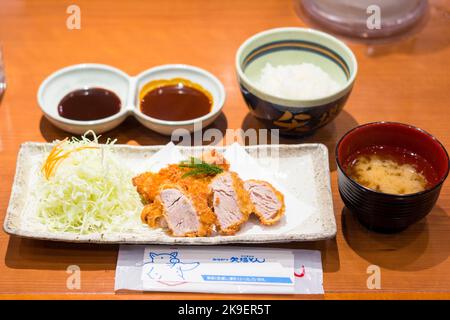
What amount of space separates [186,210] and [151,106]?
0.64m

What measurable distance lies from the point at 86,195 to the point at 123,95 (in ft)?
2.03

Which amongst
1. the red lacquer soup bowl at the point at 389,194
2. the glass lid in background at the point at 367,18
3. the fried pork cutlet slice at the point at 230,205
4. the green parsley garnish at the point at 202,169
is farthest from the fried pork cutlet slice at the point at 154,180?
the glass lid in background at the point at 367,18

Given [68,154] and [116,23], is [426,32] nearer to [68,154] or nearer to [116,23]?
[116,23]

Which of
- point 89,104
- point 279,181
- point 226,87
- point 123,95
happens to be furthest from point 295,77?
point 89,104

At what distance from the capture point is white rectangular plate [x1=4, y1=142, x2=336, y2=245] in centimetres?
180

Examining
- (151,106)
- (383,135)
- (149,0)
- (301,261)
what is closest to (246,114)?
(151,106)

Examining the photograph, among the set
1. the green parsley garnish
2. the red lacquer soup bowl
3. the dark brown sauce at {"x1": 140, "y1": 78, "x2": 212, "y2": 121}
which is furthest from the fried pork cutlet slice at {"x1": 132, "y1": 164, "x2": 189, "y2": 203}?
the red lacquer soup bowl

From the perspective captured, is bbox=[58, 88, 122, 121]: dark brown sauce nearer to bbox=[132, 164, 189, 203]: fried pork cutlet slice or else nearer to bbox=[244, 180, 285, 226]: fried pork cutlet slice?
bbox=[132, 164, 189, 203]: fried pork cutlet slice

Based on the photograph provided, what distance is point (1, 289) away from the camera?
176 centimetres

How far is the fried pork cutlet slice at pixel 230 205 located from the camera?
6.03 feet

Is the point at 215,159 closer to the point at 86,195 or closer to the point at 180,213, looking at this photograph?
the point at 180,213

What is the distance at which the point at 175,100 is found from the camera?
2371 millimetres

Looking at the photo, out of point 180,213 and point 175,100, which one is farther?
point 175,100

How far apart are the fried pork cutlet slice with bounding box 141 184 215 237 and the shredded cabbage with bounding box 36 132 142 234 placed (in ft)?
0.32
